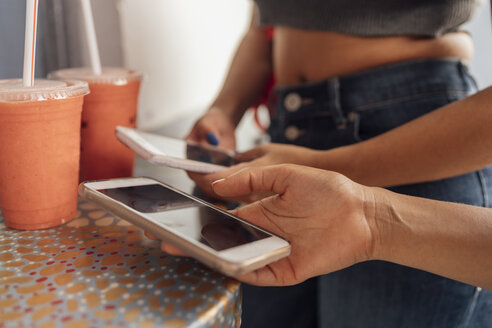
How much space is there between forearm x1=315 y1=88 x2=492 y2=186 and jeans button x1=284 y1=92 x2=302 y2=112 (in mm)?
Result: 187

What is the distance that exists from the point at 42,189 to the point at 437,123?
53 centimetres

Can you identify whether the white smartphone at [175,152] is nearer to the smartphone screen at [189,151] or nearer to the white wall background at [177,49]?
Result: the smartphone screen at [189,151]

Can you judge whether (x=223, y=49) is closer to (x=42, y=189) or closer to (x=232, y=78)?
(x=232, y=78)

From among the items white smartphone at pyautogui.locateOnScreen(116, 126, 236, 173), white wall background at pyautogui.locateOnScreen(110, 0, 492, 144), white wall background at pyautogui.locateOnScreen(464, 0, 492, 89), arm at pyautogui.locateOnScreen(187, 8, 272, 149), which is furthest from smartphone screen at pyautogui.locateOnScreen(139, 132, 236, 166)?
white wall background at pyautogui.locateOnScreen(464, 0, 492, 89)

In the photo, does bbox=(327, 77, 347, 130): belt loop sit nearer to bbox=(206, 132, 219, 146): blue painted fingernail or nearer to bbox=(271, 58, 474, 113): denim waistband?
bbox=(271, 58, 474, 113): denim waistband

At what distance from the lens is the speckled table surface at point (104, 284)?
354 mm

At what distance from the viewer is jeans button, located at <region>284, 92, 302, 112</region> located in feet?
2.64

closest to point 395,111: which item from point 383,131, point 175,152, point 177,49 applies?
point 383,131

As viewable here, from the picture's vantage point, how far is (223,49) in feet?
5.62

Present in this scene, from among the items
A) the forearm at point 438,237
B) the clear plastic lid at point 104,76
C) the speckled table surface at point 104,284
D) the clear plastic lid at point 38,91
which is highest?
the clear plastic lid at point 104,76

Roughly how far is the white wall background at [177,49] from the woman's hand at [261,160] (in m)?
0.59

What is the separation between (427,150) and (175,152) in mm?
370

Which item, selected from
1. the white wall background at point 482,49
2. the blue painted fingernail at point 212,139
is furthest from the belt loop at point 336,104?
the white wall background at point 482,49

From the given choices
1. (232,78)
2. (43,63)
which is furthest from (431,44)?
(43,63)
